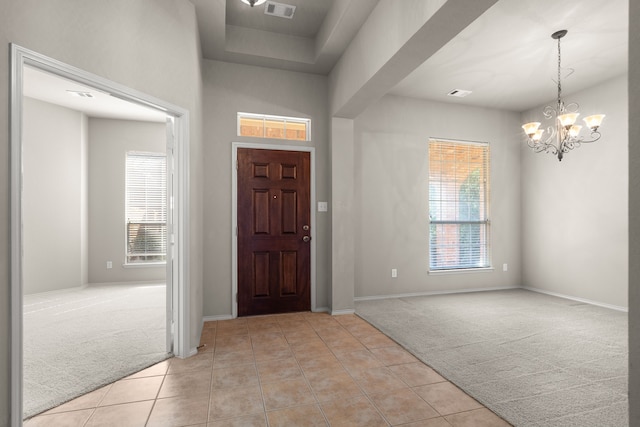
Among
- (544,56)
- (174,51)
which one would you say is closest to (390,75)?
(174,51)

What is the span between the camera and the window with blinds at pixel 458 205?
5.13 metres

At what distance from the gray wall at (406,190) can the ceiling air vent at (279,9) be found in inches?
69.4

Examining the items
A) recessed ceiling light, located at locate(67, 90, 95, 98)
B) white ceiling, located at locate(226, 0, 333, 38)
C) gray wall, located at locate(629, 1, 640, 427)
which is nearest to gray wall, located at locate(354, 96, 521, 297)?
white ceiling, located at locate(226, 0, 333, 38)

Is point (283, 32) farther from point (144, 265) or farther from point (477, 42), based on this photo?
point (144, 265)

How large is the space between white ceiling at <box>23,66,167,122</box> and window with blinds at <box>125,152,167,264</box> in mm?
734

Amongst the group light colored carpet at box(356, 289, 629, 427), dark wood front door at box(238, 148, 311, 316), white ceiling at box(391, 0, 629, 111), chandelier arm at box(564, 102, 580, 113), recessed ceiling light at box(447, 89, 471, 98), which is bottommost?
light colored carpet at box(356, 289, 629, 427)

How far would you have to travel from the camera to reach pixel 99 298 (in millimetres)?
4906

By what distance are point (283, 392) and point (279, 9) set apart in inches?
139

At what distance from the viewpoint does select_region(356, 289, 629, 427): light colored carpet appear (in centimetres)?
208

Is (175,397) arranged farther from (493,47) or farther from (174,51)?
(493,47)

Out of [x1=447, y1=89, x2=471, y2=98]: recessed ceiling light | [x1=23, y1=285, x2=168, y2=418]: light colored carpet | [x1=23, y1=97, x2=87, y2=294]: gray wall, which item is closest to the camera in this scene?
[x1=23, y1=285, x2=168, y2=418]: light colored carpet

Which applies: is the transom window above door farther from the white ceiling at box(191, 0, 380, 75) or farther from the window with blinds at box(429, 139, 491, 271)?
the window with blinds at box(429, 139, 491, 271)

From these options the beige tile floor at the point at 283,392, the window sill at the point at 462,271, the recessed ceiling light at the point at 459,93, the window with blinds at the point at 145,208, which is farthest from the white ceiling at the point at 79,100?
the window sill at the point at 462,271

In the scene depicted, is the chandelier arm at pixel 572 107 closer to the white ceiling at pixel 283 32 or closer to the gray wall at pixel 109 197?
the white ceiling at pixel 283 32
